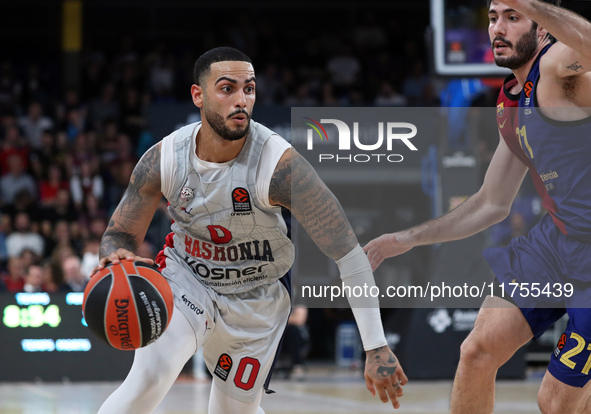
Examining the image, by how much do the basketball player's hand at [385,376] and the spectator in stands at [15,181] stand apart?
30.4 ft

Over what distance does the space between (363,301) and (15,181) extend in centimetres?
934

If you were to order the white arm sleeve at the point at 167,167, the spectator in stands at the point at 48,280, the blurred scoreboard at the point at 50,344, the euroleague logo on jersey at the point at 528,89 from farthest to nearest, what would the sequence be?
the spectator in stands at the point at 48,280 < the blurred scoreboard at the point at 50,344 < the white arm sleeve at the point at 167,167 < the euroleague logo on jersey at the point at 528,89

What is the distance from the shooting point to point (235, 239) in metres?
4.34

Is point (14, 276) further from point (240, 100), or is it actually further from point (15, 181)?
point (240, 100)

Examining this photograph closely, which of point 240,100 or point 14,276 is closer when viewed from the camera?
point 240,100

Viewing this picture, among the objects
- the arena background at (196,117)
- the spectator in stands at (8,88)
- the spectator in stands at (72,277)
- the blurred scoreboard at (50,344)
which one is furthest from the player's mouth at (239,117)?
the spectator in stands at (8,88)

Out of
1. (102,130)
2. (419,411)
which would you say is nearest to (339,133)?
(419,411)

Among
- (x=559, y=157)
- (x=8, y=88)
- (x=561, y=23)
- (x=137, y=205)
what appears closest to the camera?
(x=561, y=23)

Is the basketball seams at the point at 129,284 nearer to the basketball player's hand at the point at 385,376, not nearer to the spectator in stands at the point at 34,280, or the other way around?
the basketball player's hand at the point at 385,376

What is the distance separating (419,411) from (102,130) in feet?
27.8

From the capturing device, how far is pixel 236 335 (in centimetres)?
436

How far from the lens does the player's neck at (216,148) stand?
4.29 metres

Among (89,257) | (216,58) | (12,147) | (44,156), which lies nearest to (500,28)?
(216,58)

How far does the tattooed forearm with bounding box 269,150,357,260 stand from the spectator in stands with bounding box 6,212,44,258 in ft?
24.2
